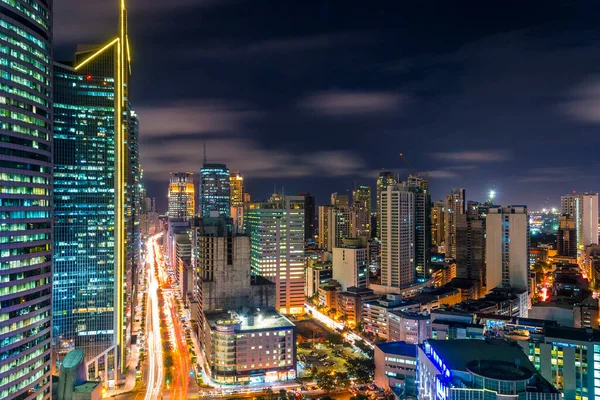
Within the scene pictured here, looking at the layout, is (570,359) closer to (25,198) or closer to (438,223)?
(25,198)

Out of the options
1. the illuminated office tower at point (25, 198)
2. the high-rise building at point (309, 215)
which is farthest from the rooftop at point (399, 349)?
the high-rise building at point (309, 215)

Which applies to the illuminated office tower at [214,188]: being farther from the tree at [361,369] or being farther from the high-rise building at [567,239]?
the tree at [361,369]

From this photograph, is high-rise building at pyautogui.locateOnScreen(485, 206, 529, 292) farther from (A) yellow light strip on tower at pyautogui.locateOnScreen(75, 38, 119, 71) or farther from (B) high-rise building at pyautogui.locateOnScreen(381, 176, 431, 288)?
(A) yellow light strip on tower at pyautogui.locateOnScreen(75, 38, 119, 71)

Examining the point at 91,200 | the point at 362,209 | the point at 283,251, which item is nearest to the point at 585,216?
the point at 362,209

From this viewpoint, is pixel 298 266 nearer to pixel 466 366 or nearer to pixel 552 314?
pixel 552 314

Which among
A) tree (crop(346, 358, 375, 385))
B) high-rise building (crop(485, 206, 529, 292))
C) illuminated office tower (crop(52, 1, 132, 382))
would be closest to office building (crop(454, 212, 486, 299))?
high-rise building (crop(485, 206, 529, 292))

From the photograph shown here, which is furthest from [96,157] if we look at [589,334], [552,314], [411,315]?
[552,314]
